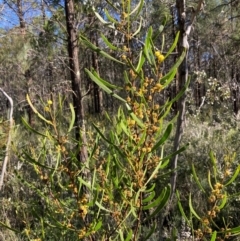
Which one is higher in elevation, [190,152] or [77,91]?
[77,91]

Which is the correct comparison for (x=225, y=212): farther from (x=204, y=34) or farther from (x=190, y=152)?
(x=204, y=34)

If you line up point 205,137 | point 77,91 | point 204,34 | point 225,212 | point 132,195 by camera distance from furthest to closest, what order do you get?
point 204,34 < point 205,137 < point 77,91 < point 225,212 < point 132,195

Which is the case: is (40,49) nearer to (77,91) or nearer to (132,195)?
(77,91)

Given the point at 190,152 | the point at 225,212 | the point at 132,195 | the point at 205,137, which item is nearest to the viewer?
the point at 132,195

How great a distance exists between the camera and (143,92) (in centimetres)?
78

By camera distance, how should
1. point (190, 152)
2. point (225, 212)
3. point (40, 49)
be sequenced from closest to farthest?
point (225, 212)
point (190, 152)
point (40, 49)

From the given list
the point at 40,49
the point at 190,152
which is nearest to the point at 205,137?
the point at 190,152

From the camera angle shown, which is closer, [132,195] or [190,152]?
[132,195]

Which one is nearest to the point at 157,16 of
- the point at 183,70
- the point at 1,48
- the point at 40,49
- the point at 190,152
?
the point at 40,49

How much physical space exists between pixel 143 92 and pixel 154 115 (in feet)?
0.19

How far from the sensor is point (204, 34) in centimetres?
1445

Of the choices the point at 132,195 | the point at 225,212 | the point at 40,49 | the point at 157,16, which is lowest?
the point at 225,212

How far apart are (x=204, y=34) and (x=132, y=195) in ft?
47.5

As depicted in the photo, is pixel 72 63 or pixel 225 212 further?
pixel 72 63
